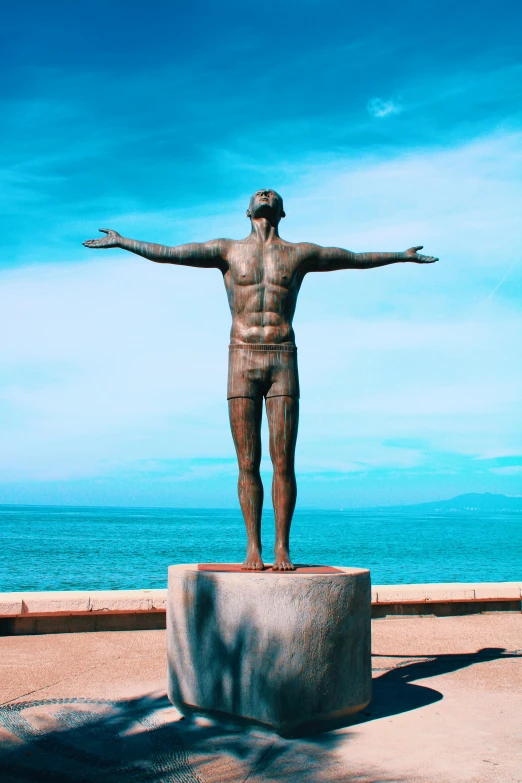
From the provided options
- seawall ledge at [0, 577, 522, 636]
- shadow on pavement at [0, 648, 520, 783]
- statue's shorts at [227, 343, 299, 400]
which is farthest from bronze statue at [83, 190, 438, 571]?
seawall ledge at [0, 577, 522, 636]

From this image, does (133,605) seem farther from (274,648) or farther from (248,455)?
(274,648)

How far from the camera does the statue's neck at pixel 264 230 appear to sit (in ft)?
23.5

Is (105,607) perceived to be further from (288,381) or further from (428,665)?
(288,381)

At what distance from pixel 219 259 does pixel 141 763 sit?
417 centimetres

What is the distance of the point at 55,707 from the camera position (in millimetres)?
6332

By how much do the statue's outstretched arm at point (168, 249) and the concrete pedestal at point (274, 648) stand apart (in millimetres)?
2753

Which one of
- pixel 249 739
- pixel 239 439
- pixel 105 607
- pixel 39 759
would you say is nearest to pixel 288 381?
pixel 239 439

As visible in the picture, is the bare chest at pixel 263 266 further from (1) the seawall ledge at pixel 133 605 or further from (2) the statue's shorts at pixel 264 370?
(1) the seawall ledge at pixel 133 605

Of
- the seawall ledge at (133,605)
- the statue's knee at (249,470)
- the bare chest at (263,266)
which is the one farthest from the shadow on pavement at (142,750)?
the bare chest at (263,266)

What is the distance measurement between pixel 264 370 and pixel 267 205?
1.54 meters

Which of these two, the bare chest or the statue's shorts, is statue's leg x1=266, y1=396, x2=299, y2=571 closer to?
the statue's shorts

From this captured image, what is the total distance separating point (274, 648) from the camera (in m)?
5.75

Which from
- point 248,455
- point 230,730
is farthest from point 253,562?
point 230,730

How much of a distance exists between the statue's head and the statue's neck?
0.05 metres
